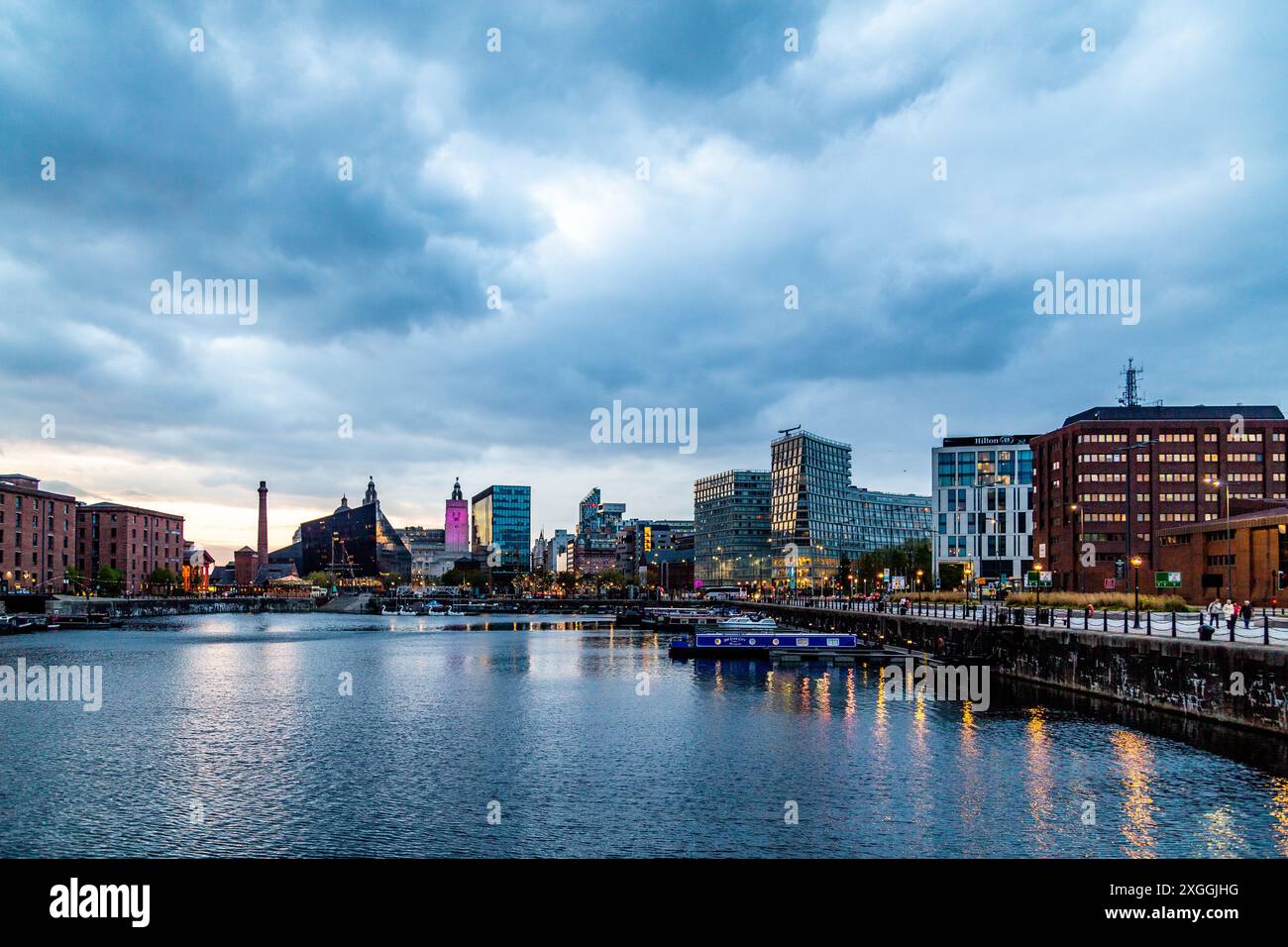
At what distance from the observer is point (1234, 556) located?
86.6 m

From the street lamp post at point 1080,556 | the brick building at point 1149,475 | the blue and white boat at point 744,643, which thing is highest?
the brick building at point 1149,475

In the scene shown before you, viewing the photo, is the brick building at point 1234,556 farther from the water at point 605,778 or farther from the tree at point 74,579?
the tree at point 74,579

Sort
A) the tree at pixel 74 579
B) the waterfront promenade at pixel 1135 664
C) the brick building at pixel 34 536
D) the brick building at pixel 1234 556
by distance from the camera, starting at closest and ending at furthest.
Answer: the waterfront promenade at pixel 1135 664 → the brick building at pixel 1234 556 → the brick building at pixel 34 536 → the tree at pixel 74 579

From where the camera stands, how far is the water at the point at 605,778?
1049 inches

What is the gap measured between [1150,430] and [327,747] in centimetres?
14892

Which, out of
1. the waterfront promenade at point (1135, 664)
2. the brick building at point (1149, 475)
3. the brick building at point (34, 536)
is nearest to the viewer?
the waterfront promenade at point (1135, 664)

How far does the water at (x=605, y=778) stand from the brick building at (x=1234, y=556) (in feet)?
125

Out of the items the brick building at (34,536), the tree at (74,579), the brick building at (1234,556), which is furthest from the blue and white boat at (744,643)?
the tree at (74,579)

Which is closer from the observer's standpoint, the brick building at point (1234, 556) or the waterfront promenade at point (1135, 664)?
the waterfront promenade at point (1135, 664)

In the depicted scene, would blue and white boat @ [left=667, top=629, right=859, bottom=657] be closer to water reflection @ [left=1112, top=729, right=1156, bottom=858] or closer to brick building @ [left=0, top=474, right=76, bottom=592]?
water reflection @ [left=1112, top=729, right=1156, bottom=858]

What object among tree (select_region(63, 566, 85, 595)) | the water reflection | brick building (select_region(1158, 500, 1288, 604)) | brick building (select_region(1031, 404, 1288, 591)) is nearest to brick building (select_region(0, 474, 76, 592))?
tree (select_region(63, 566, 85, 595))
